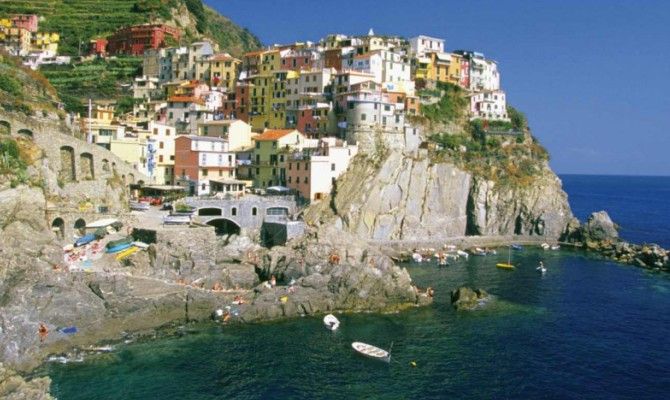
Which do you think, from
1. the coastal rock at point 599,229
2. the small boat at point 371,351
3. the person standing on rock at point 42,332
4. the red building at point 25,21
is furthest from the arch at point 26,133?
the coastal rock at point 599,229

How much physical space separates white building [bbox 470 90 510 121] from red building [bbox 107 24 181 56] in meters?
51.4

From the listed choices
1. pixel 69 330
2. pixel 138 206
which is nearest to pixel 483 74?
pixel 138 206

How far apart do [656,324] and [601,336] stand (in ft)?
19.3

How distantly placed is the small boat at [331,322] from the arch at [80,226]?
22.5 meters

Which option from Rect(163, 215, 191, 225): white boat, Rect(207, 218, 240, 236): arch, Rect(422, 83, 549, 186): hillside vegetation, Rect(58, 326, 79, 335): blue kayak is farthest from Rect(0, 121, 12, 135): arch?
Rect(422, 83, 549, 186): hillside vegetation

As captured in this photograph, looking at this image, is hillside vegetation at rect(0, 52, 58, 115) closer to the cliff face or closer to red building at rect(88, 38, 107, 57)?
the cliff face

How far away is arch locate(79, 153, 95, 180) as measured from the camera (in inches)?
2299

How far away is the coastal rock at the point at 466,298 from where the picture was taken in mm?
49062

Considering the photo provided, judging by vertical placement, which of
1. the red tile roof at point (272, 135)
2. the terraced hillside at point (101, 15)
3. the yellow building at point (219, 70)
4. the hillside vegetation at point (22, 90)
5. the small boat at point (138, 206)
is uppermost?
the terraced hillside at point (101, 15)

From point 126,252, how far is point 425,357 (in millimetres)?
23773

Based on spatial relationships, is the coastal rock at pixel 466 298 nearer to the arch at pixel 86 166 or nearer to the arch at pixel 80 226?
the arch at pixel 80 226

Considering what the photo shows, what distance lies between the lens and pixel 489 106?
91.6 meters

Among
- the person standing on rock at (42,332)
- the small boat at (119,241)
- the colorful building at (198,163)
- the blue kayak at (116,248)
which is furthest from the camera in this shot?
the colorful building at (198,163)

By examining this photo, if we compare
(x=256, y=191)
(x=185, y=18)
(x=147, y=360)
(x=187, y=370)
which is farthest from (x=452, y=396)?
(x=185, y=18)
